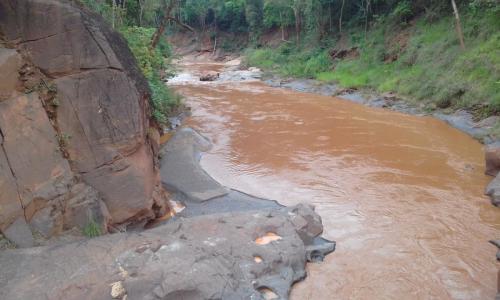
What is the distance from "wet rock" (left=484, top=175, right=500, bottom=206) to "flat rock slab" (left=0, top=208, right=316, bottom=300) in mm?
3922

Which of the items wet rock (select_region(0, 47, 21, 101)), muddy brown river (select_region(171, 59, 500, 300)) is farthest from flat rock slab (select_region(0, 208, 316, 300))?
wet rock (select_region(0, 47, 21, 101))

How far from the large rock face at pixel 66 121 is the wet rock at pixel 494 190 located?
19.3ft

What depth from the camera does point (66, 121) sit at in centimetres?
562

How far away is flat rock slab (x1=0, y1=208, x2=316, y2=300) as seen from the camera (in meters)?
4.24

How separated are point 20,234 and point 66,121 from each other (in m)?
1.56

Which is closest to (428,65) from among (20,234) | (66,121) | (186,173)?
(186,173)

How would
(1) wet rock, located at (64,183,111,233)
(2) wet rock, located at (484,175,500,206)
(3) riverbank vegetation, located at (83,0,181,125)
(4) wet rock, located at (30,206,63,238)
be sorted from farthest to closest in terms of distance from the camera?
1. (3) riverbank vegetation, located at (83,0,181,125)
2. (2) wet rock, located at (484,175,500,206)
3. (1) wet rock, located at (64,183,111,233)
4. (4) wet rock, located at (30,206,63,238)

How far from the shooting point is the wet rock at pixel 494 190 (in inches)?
289

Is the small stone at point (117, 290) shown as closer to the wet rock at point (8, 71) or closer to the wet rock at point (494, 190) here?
the wet rock at point (8, 71)

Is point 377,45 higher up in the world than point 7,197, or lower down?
higher up

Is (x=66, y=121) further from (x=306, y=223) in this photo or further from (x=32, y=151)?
(x=306, y=223)

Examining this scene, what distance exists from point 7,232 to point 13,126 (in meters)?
1.25

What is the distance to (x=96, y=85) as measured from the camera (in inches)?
227

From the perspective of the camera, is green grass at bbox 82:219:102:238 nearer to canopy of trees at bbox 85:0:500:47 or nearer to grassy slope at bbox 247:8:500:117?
canopy of trees at bbox 85:0:500:47
